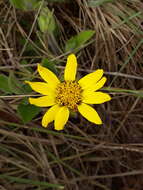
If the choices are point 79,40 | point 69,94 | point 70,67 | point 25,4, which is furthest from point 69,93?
point 25,4

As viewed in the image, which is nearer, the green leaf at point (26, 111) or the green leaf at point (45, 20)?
the green leaf at point (26, 111)

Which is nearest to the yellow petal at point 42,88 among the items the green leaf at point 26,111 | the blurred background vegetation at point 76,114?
the green leaf at point 26,111

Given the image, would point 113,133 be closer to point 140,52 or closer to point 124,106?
point 124,106

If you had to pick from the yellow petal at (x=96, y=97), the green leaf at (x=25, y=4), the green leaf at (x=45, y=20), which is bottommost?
the yellow petal at (x=96, y=97)

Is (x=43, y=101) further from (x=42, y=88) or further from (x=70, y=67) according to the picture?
(x=70, y=67)

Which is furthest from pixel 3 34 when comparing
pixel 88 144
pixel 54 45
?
pixel 88 144

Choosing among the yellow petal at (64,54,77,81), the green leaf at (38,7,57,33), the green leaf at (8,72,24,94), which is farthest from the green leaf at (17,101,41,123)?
the green leaf at (38,7,57,33)

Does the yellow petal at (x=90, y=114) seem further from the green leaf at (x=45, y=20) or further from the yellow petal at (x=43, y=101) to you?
the green leaf at (x=45, y=20)
